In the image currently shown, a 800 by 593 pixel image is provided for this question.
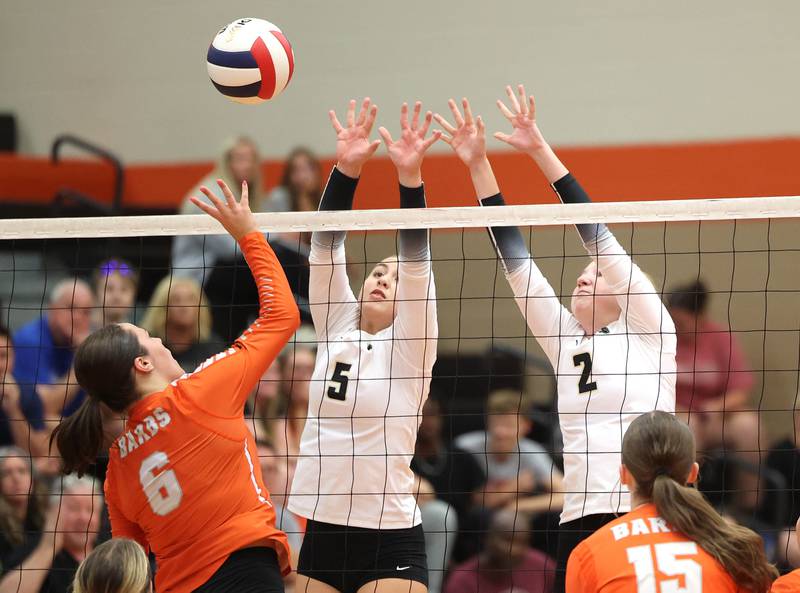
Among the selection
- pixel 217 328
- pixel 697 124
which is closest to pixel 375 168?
pixel 217 328

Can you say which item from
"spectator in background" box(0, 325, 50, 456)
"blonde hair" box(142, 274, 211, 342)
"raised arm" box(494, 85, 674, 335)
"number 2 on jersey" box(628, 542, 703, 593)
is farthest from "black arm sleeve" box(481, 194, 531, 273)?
"spectator in background" box(0, 325, 50, 456)

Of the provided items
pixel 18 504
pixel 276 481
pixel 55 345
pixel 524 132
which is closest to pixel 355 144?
pixel 524 132

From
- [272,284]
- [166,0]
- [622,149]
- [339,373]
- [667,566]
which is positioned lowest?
[667,566]

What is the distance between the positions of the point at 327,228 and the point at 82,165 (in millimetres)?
5795

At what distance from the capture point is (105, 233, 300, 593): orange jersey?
12.9 ft

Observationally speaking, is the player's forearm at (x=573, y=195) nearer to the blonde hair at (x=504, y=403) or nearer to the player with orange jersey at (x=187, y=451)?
the player with orange jersey at (x=187, y=451)

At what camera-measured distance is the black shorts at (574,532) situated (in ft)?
15.3

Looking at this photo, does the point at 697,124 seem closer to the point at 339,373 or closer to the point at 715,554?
the point at 339,373

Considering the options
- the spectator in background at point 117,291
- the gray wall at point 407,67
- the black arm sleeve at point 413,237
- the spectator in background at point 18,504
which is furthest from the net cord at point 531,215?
the gray wall at point 407,67

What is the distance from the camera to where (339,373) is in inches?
198

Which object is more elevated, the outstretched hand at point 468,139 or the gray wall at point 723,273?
the outstretched hand at point 468,139

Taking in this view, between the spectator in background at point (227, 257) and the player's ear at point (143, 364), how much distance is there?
417 cm

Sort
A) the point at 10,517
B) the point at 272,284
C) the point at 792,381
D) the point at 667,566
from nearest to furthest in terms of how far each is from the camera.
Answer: the point at 667,566 < the point at 272,284 < the point at 10,517 < the point at 792,381

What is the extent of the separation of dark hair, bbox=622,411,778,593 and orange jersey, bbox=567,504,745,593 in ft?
0.10
